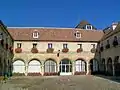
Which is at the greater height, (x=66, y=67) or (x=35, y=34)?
(x=35, y=34)

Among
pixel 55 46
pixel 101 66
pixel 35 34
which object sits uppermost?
pixel 35 34

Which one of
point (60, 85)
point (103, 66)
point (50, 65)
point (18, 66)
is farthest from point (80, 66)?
point (60, 85)

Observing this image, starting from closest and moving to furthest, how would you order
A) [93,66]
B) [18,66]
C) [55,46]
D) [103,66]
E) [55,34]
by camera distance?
1. [18,66]
2. [103,66]
3. [55,46]
4. [93,66]
5. [55,34]

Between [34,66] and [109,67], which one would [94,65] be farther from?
[34,66]

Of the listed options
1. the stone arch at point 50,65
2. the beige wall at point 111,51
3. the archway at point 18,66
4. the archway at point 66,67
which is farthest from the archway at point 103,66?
the archway at point 18,66

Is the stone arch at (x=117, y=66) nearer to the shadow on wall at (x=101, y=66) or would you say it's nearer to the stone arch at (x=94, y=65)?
the shadow on wall at (x=101, y=66)

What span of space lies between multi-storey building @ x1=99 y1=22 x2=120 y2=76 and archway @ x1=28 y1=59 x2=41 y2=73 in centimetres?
1015

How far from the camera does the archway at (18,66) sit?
38044mm

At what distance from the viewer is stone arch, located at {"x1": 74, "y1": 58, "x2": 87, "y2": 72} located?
129ft

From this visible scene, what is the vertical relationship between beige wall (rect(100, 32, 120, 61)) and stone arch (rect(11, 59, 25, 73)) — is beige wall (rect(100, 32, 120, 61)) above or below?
above

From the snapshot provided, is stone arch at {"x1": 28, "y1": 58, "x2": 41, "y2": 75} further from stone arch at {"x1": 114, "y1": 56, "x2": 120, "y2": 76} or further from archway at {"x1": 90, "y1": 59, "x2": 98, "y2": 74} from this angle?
stone arch at {"x1": 114, "y1": 56, "x2": 120, "y2": 76}

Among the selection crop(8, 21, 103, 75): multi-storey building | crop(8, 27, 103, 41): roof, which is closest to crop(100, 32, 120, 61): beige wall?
crop(8, 21, 103, 75): multi-storey building

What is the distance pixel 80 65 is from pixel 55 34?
6682mm

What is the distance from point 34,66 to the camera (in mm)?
38406
